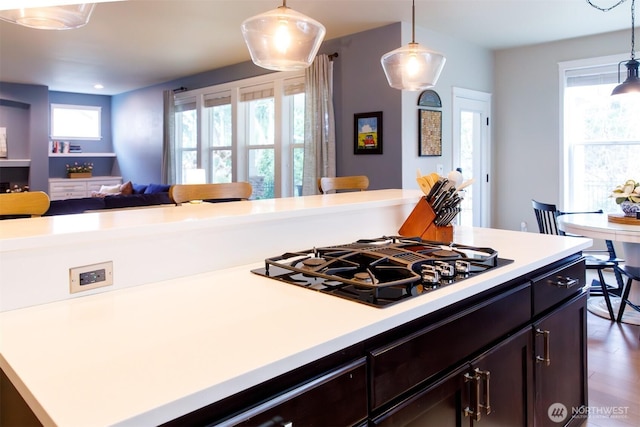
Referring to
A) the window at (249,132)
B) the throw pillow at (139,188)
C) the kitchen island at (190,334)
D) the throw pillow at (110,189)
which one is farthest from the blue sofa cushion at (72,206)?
the throw pillow at (110,189)

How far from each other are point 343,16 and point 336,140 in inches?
53.1

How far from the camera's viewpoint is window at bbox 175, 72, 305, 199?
579 centimetres

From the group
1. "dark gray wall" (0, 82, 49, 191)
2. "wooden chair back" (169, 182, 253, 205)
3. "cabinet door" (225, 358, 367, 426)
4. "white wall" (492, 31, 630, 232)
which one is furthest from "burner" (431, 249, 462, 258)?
"dark gray wall" (0, 82, 49, 191)

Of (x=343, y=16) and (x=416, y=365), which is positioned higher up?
(x=343, y=16)

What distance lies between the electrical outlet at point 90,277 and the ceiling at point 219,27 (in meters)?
Result: 3.36

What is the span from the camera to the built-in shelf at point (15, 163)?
317 inches

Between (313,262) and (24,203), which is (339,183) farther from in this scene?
(313,262)

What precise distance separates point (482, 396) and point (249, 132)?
553cm

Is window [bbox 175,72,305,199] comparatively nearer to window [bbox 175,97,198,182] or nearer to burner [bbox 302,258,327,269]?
window [bbox 175,97,198,182]

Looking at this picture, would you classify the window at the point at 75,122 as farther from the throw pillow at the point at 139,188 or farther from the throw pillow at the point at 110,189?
the throw pillow at the point at 139,188

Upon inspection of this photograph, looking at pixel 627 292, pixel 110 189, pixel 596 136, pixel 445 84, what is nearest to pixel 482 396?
pixel 627 292

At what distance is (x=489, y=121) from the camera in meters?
5.88

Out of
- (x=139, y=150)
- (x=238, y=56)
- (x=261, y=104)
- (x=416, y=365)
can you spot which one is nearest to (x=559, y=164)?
(x=261, y=104)

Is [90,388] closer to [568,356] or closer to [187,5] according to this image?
[568,356]
